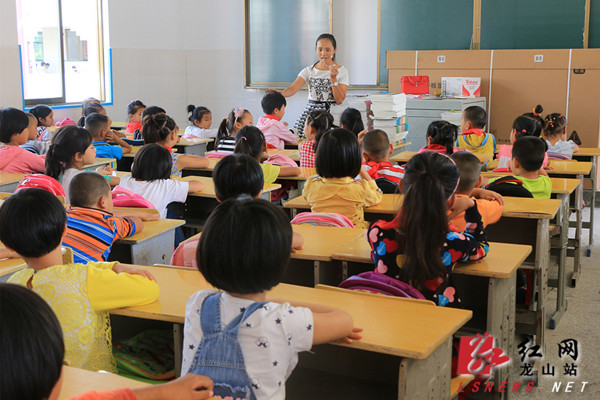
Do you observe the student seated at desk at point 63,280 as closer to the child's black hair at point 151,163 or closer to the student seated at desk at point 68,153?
the child's black hair at point 151,163

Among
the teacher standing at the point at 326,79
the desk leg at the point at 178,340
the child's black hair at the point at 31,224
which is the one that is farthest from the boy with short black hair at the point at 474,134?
the child's black hair at the point at 31,224

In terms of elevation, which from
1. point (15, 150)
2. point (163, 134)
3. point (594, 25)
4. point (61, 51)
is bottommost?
point (15, 150)

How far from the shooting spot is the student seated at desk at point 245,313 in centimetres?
143

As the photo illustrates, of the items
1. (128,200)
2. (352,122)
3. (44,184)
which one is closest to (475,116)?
(352,122)

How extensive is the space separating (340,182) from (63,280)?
1.61 meters

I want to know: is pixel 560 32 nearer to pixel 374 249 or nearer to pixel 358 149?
pixel 358 149

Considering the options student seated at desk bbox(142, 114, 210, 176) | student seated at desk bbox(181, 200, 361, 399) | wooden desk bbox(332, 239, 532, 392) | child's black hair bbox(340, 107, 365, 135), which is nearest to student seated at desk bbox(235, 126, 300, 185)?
student seated at desk bbox(142, 114, 210, 176)

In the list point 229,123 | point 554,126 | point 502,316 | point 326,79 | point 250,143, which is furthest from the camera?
point 326,79

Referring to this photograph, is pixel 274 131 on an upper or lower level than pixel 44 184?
upper

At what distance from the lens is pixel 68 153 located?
360 centimetres

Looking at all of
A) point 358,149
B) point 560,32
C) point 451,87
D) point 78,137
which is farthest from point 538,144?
point 560,32

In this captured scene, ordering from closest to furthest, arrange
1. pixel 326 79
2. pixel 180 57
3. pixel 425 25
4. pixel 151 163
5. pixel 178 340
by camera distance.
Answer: pixel 178 340 → pixel 151 163 → pixel 326 79 → pixel 425 25 → pixel 180 57

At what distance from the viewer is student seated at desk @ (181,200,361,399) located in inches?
56.4

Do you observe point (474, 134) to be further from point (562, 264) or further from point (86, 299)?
point (86, 299)
